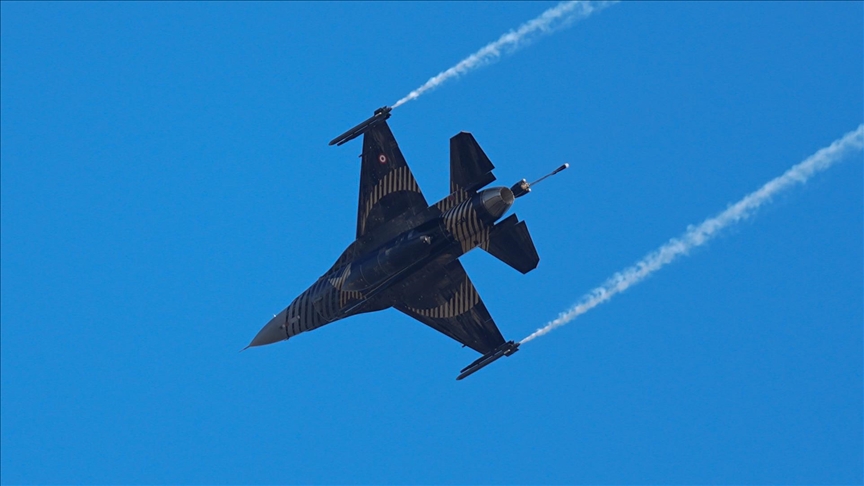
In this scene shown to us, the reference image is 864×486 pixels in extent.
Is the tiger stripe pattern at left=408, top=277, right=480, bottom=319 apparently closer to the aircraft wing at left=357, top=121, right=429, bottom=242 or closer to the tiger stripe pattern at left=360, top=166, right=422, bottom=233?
the aircraft wing at left=357, top=121, right=429, bottom=242

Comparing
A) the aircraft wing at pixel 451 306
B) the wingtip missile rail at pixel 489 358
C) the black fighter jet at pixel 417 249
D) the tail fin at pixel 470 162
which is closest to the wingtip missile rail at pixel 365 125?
the black fighter jet at pixel 417 249

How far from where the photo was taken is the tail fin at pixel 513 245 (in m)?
53.1

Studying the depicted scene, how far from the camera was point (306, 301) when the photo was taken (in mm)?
57062

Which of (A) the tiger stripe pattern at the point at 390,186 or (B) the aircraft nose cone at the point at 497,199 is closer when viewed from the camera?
(B) the aircraft nose cone at the point at 497,199

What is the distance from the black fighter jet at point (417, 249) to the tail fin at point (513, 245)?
38 mm

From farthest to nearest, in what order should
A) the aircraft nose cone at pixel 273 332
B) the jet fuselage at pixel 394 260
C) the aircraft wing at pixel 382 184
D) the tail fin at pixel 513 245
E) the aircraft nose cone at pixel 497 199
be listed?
the aircraft nose cone at pixel 273 332 < the aircraft wing at pixel 382 184 < the tail fin at pixel 513 245 < the jet fuselage at pixel 394 260 < the aircraft nose cone at pixel 497 199

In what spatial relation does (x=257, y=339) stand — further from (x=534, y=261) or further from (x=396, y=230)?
(x=534, y=261)

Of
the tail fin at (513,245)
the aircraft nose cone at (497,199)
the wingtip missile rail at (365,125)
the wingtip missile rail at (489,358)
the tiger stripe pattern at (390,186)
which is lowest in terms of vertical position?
the wingtip missile rail at (489,358)

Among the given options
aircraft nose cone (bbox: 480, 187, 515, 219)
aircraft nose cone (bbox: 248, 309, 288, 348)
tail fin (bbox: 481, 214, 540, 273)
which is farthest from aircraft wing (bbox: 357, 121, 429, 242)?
aircraft nose cone (bbox: 248, 309, 288, 348)

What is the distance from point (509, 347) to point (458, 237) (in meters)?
5.77

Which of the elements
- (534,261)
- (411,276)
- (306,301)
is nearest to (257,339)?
(306,301)

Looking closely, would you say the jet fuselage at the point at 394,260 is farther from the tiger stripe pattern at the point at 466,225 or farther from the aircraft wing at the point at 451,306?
the aircraft wing at the point at 451,306

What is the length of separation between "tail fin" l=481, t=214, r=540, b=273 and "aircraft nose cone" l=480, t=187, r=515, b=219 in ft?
4.62

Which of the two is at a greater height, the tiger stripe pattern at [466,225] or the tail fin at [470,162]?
the tail fin at [470,162]
